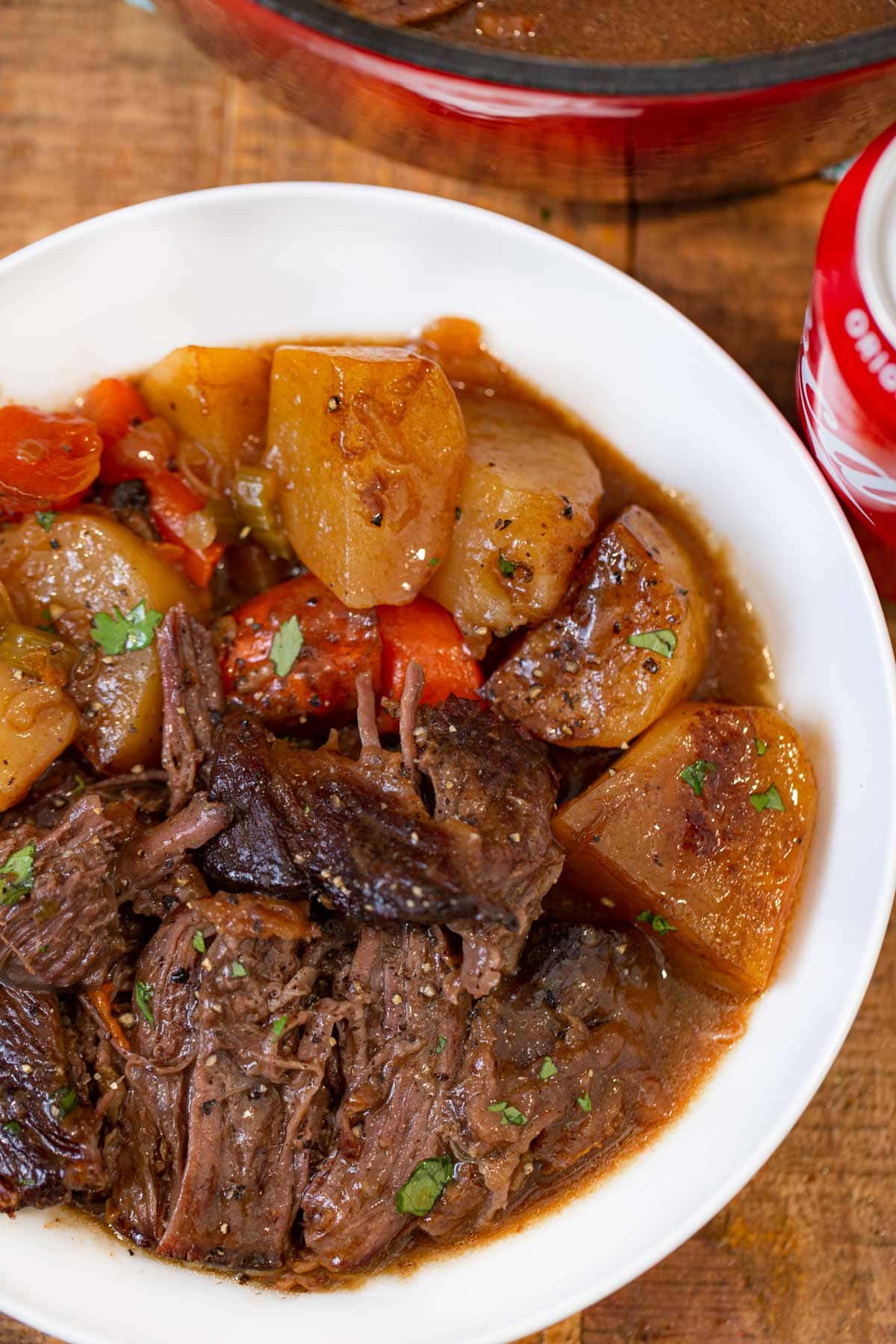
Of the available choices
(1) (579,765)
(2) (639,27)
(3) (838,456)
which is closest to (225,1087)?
(1) (579,765)

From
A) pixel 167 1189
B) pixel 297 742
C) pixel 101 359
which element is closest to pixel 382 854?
pixel 297 742

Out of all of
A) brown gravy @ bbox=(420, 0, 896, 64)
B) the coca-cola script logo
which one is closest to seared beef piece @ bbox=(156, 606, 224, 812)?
brown gravy @ bbox=(420, 0, 896, 64)

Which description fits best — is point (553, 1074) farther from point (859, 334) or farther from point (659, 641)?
point (859, 334)

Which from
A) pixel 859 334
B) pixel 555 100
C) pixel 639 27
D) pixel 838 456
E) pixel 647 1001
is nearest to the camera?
pixel 555 100

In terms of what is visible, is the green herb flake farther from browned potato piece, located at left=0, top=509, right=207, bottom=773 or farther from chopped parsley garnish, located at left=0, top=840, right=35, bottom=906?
chopped parsley garnish, located at left=0, top=840, right=35, bottom=906

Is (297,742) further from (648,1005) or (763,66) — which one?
(763,66)

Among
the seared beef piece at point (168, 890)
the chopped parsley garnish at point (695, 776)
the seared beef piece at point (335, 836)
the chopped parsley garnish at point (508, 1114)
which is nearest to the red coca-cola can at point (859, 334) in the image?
the chopped parsley garnish at point (695, 776)

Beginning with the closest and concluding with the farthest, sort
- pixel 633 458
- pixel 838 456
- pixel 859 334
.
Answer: pixel 859 334 < pixel 838 456 < pixel 633 458
